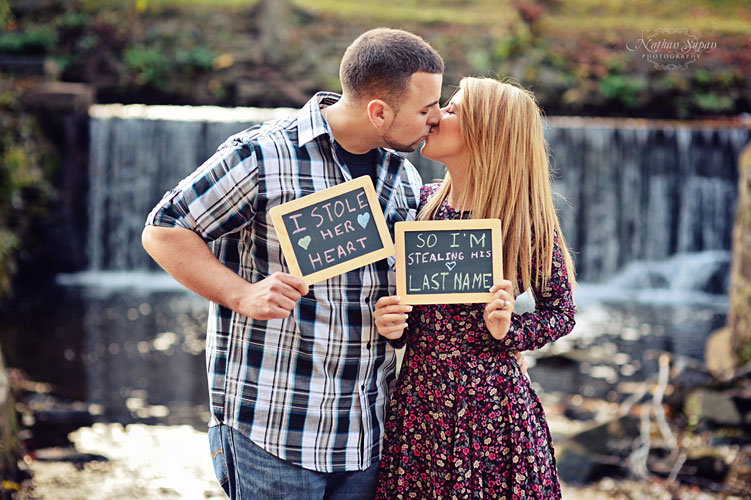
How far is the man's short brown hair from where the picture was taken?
79.4 inches

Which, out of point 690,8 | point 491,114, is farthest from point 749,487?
point 690,8

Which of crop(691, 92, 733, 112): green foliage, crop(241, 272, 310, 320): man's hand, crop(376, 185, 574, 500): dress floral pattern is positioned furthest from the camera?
crop(691, 92, 733, 112): green foliage

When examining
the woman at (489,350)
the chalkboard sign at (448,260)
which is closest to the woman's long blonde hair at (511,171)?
the woman at (489,350)

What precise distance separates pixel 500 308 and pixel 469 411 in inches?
11.5

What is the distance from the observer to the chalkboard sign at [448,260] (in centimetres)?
197

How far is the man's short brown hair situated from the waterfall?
916 centimetres

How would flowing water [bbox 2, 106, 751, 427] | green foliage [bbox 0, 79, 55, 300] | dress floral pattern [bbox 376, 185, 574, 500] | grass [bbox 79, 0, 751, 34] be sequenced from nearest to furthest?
dress floral pattern [bbox 376, 185, 574, 500] → green foliage [bbox 0, 79, 55, 300] → flowing water [bbox 2, 106, 751, 427] → grass [bbox 79, 0, 751, 34]

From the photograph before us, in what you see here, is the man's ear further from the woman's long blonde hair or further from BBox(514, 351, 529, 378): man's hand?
BBox(514, 351, 529, 378): man's hand

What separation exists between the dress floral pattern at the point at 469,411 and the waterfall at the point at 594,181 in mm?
9191

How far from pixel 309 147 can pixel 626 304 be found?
27.1 feet

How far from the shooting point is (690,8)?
1730 centimetres

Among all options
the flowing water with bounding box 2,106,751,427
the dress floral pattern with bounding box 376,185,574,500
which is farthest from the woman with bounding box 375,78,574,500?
the flowing water with bounding box 2,106,751,427

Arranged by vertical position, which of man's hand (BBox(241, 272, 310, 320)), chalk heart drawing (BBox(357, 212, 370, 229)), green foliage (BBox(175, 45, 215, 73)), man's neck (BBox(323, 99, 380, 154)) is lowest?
man's hand (BBox(241, 272, 310, 320))

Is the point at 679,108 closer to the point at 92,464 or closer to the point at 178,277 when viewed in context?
the point at 92,464
